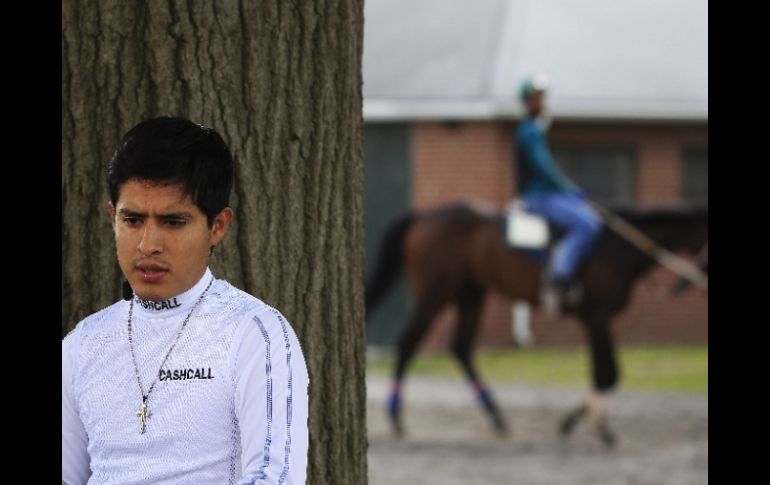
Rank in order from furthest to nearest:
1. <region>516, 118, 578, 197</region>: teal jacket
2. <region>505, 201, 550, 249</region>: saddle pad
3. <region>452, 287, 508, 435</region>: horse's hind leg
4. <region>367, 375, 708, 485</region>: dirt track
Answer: <region>505, 201, 550, 249</region>: saddle pad < <region>452, 287, 508, 435</region>: horse's hind leg < <region>516, 118, 578, 197</region>: teal jacket < <region>367, 375, 708, 485</region>: dirt track

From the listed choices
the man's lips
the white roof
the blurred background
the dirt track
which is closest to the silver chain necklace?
the man's lips

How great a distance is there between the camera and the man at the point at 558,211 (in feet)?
36.3

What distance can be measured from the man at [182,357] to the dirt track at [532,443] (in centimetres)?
634

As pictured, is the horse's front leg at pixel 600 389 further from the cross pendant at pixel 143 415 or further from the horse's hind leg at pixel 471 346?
the cross pendant at pixel 143 415

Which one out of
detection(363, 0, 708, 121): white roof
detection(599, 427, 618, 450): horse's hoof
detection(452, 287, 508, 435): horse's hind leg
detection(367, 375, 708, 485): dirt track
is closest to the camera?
detection(367, 375, 708, 485): dirt track

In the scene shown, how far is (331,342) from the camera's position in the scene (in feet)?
10.3

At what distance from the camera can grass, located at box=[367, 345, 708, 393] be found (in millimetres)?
14664

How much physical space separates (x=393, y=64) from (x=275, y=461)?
16.6 meters

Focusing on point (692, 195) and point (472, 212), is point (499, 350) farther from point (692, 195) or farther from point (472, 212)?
point (472, 212)

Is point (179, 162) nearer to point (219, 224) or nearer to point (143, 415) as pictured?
point (219, 224)

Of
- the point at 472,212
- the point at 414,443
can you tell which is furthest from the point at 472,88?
the point at 414,443

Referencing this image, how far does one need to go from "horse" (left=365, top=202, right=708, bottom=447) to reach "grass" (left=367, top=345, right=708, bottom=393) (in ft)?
9.12

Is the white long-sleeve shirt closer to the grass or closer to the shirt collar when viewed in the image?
the shirt collar

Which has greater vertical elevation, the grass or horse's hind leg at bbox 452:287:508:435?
horse's hind leg at bbox 452:287:508:435
